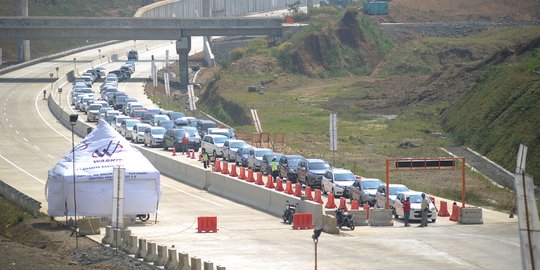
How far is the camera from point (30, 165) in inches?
2554

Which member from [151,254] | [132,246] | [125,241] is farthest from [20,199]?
[151,254]

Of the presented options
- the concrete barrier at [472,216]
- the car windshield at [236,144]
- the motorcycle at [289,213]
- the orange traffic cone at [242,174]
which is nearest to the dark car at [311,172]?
the orange traffic cone at [242,174]

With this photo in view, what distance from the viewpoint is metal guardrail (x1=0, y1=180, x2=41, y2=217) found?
160 feet

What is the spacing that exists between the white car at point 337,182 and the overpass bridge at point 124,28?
6894 cm

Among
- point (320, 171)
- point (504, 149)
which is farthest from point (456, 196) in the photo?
point (504, 149)

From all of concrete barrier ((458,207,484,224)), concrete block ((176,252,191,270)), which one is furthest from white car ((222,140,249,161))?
concrete block ((176,252,191,270))

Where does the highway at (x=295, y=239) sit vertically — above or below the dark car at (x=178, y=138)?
below

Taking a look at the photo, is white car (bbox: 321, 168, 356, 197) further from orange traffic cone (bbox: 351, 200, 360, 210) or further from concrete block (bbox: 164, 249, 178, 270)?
concrete block (bbox: 164, 249, 178, 270)

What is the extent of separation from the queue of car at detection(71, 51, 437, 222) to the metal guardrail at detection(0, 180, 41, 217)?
434 inches

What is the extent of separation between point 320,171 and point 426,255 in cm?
1725

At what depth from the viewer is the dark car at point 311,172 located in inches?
2163

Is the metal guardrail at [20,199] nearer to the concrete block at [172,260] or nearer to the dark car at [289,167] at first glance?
the dark car at [289,167]

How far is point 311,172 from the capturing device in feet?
181

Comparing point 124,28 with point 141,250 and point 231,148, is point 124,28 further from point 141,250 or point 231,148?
point 141,250
